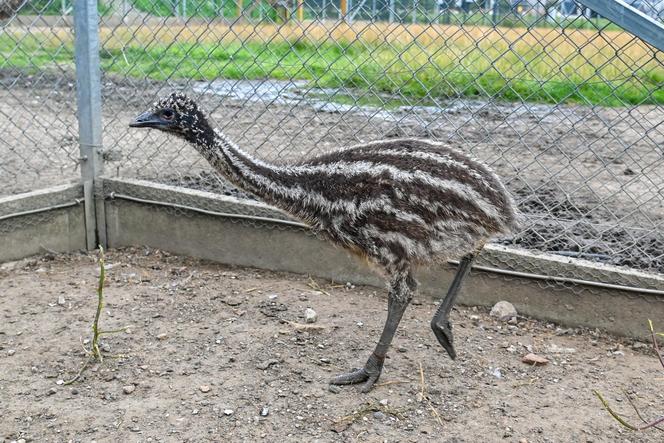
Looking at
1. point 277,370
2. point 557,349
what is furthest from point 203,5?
point 557,349

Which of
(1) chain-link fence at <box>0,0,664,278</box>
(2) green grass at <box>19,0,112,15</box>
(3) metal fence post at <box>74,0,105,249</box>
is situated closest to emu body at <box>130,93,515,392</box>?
(1) chain-link fence at <box>0,0,664,278</box>

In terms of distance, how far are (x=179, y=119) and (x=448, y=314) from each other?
5.89ft

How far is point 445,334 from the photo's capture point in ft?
14.3

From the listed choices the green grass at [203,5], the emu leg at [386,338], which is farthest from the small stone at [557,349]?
the green grass at [203,5]

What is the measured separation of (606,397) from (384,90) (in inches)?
188

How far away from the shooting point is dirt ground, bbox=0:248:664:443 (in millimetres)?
3867

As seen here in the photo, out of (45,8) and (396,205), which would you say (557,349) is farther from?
(45,8)

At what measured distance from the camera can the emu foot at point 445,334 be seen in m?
4.32

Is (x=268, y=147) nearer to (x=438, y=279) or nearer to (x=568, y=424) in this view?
(x=438, y=279)

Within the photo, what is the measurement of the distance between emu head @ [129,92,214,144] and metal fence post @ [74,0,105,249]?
63.5 inches

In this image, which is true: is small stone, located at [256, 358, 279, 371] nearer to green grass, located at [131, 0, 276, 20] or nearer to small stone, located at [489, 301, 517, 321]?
small stone, located at [489, 301, 517, 321]

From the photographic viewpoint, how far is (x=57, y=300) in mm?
5215

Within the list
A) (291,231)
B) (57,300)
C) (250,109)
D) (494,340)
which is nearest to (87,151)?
(57,300)

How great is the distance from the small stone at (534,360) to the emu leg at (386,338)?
A: 0.84 meters
